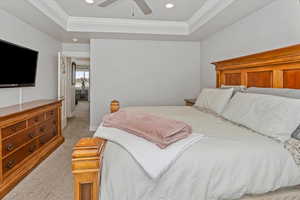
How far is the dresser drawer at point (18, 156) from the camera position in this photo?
2.30m

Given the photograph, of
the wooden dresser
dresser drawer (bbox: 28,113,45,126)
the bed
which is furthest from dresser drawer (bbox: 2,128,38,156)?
the bed

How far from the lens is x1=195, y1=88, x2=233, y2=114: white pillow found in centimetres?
257

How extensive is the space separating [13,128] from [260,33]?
3546mm

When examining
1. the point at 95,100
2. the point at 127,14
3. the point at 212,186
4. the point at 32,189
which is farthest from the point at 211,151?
the point at 95,100

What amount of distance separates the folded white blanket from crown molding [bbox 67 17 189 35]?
324 centimetres

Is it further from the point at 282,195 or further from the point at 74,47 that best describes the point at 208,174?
the point at 74,47

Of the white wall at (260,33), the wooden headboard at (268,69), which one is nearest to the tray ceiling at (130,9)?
the white wall at (260,33)

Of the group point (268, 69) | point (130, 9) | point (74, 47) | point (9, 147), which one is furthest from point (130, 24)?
point (9, 147)

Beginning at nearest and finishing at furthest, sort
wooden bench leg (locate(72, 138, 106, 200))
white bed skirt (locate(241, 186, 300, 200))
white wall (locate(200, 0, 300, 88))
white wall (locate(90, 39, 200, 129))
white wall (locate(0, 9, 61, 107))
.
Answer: wooden bench leg (locate(72, 138, 106, 200)), white bed skirt (locate(241, 186, 300, 200)), white wall (locate(200, 0, 300, 88)), white wall (locate(0, 9, 61, 107)), white wall (locate(90, 39, 200, 129))

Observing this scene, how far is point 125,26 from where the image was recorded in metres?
4.20

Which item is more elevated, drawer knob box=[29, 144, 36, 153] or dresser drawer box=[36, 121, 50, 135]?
dresser drawer box=[36, 121, 50, 135]

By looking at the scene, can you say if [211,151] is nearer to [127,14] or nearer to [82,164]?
[82,164]

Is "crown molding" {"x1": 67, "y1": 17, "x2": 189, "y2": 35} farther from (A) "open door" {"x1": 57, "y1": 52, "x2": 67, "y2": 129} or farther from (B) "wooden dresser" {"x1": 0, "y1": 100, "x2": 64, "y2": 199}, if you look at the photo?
(B) "wooden dresser" {"x1": 0, "y1": 100, "x2": 64, "y2": 199}

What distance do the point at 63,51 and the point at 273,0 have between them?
191 inches
